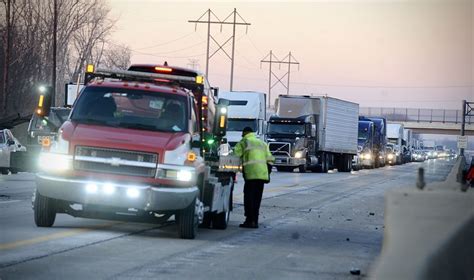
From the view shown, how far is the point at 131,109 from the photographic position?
1474 centimetres

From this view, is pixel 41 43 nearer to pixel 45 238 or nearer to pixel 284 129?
pixel 284 129

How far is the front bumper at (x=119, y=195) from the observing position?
13.7 m

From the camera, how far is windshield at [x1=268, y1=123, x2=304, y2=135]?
49.9 m

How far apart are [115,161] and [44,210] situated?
1.47 metres

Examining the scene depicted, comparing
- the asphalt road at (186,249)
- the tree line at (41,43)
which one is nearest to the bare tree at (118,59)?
the tree line at (41,43)

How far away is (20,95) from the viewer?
71.1 meters

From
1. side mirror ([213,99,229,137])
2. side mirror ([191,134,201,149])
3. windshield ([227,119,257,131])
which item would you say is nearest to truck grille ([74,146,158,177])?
side mirror ([191,134,201,149])

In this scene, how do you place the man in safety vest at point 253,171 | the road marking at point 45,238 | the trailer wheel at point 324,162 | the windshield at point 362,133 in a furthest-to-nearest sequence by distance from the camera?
the windshield at point 362,133 → the trailer wheel at point 324,162 → the man in safety vest at point 253,171 → the road marking at point 45,238

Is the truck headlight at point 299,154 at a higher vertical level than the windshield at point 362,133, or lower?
lower

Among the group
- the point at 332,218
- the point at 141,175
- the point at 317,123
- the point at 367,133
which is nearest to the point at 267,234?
the point at 141,175

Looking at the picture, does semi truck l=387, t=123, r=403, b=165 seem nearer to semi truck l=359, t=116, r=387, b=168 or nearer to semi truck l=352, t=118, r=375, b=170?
semi truck l=359, t=116, r=387, b=168

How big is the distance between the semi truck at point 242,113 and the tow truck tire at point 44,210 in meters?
31.8

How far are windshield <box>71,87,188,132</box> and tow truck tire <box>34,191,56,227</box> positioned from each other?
123cm

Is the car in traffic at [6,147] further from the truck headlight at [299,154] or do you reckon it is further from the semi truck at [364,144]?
the semi truck at [364,144]
